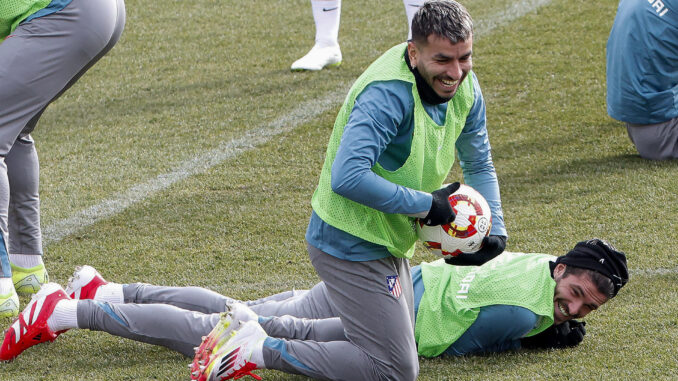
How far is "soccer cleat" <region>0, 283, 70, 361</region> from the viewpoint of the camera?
13.5 feet

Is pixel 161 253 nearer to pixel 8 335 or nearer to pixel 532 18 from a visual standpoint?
pixel 8 335

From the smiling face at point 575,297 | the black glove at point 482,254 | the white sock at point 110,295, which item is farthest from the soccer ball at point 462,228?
the white sock at point 110,295

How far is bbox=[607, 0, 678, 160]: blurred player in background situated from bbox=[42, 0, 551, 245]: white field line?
2298 millimetres

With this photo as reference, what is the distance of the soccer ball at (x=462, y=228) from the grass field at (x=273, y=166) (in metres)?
0.64

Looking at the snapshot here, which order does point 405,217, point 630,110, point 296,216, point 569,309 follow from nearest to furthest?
1. point 405,217
2. point 569,309
3. point 296,216
4. point 630,110

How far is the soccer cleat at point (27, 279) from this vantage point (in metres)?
4.87

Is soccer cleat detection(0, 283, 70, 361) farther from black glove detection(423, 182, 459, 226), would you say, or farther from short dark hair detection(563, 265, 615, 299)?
short dark hair detection(563, 265, 615, 299)

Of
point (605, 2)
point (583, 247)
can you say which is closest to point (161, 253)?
point (583, 247)

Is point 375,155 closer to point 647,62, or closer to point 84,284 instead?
point 84,284

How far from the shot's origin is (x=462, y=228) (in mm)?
3582

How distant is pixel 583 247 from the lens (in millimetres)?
4070

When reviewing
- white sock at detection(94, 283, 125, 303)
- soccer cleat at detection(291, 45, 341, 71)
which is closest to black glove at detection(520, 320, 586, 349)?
white sock at detection(94, 283, 125, 303)

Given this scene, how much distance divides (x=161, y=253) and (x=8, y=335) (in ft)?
4.38

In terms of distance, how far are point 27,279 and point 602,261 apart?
111 inches
